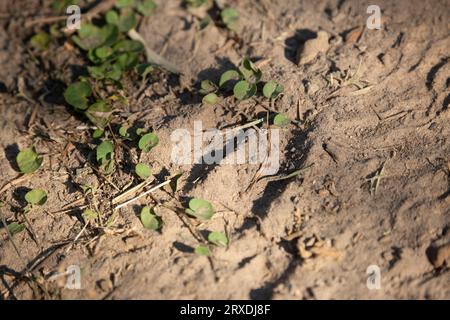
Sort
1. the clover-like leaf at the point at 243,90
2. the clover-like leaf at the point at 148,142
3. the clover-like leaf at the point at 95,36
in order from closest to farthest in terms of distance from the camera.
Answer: the clover-like leaf at the point at 148,142 → the clover-like leaf at the point at 243,90 → the clover-like leaf at the point at 95,36

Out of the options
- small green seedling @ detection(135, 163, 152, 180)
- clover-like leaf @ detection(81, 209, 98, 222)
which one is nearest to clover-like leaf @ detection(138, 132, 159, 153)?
small green seedling @ detection(135, 163, 152, 180)

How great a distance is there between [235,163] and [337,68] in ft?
2.86

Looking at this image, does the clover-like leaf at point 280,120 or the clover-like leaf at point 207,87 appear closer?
the clover-like leaf at point 280,120

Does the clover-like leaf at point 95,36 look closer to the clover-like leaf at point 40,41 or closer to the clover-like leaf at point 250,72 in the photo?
the clover-like leaf at point 40,41

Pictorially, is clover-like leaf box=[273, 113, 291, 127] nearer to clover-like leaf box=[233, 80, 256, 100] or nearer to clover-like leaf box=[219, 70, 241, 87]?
clover-like leaf box=[233, 80, 256, 100]

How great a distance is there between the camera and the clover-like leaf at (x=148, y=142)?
7.68ft

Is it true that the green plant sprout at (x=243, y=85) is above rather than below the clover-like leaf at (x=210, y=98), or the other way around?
above

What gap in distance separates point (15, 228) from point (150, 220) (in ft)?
2.23

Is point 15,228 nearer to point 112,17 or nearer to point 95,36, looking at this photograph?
point 95,36

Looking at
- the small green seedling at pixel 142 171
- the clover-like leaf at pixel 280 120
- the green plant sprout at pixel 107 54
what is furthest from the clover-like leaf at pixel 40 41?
the clover-like leaf at pixel 280 120

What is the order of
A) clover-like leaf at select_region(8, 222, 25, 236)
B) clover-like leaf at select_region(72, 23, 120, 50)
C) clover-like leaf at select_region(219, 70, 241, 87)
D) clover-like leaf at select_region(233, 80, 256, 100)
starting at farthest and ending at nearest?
Result: clover-like leaf at select_region(72, 23, 120, 50) → clover-like leaf at select_region(219, 70, 241, 87) → clover-like leaf at select_region(233, 80, 256, 100) → clover-like leaf at select_region(8, 222, 25, 236)

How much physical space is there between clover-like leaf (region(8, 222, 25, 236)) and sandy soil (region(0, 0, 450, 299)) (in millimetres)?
40

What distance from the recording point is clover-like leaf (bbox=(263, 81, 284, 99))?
247 cm

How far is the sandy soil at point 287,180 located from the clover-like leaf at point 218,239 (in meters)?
0.04
